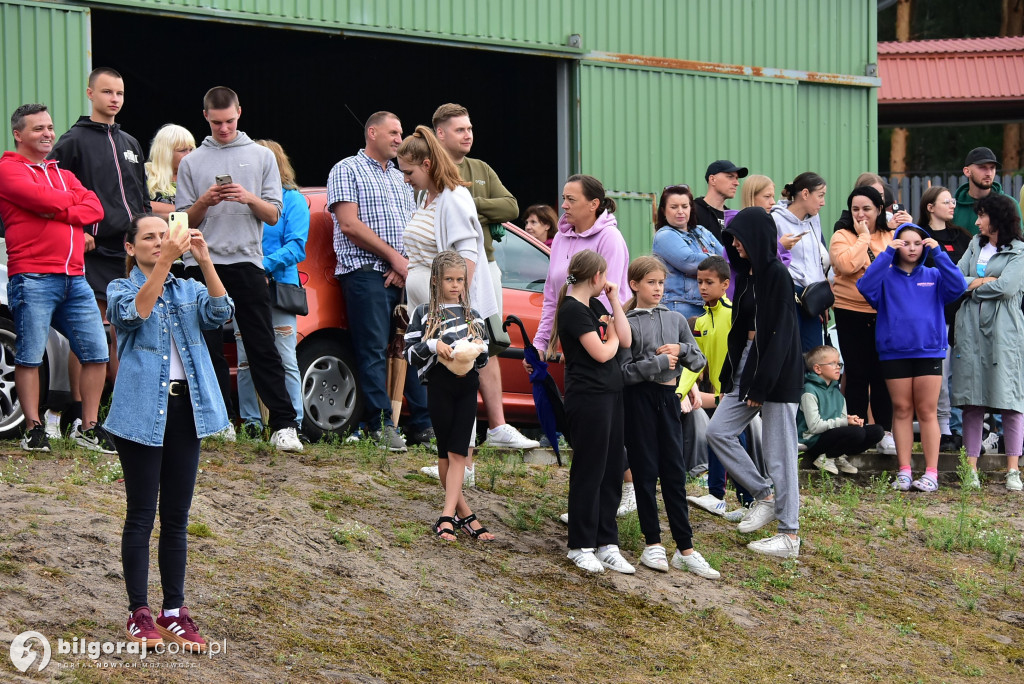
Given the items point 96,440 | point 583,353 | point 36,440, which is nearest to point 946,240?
point 583,353

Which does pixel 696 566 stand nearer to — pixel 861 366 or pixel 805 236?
pixel 861 366

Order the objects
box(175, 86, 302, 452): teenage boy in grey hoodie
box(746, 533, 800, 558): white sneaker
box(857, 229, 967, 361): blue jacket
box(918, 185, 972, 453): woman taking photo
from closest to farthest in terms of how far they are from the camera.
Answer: box(746, 533, 800, 558): white sneaker < box(175, 86, 302, 452): teenage boy in grey hoodie < box(857, 229, 967, 361): blue jacket < box(918, 185, 972, 453): woman taking photo

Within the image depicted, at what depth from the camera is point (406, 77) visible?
61.2 feet

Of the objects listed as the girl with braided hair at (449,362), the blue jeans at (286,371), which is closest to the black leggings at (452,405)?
the girl with braided hair at (449,362)

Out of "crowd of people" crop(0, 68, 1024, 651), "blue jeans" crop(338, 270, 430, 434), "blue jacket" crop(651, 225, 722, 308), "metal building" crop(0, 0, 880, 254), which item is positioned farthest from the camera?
"metal building" crop(0, 0, 880, 254)

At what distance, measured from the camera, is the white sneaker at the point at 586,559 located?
7.05 meters

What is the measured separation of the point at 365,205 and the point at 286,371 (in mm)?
1229

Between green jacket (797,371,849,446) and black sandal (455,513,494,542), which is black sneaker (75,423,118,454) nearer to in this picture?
black sandal (455,513,494,542)

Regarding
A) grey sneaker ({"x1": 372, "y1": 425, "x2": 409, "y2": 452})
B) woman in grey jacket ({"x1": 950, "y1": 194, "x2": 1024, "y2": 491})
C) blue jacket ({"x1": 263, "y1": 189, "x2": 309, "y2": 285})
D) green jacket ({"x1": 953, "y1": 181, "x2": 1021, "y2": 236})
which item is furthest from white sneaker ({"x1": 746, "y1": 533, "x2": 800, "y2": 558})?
green jacket ({"x1": 953, "y1": 181, "x2": 1021, "y2": 236})

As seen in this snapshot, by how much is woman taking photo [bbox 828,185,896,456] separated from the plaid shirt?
3652 mm

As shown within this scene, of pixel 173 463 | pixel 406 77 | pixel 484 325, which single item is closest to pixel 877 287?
pixel 484 325

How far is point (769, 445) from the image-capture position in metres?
7.94

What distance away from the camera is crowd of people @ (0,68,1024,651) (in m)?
5.41

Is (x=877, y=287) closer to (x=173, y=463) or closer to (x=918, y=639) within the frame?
(x=918, y=639)
